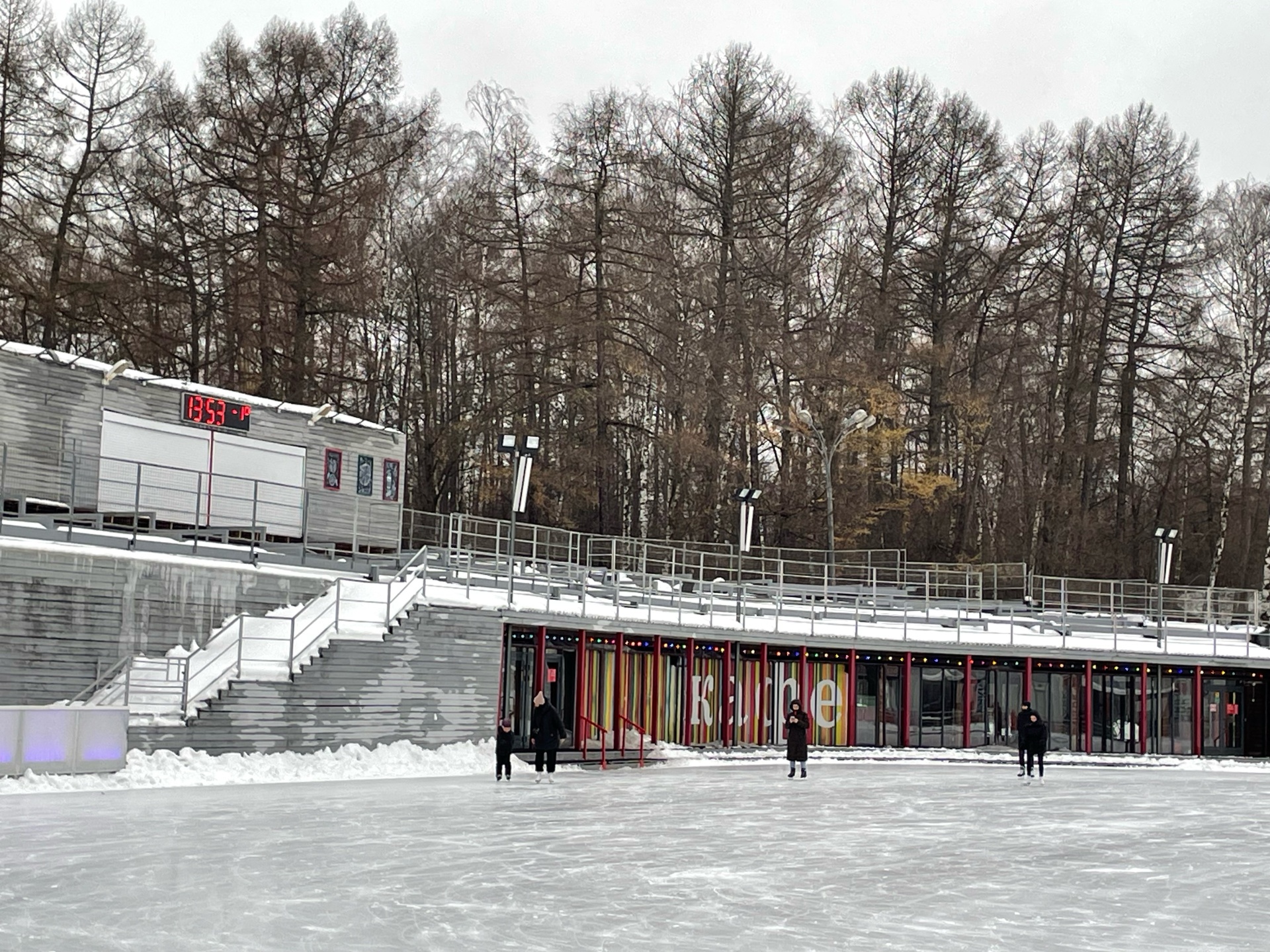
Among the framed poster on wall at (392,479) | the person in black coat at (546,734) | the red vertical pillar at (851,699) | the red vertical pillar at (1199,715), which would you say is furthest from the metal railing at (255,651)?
the red vertical pillar at (1199,715)

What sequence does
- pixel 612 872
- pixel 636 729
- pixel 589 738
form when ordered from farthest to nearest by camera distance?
1. pixel 636 729
2. pixel 589 738
3. pixel 612 872

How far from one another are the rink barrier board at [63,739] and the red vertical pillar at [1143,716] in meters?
26.2

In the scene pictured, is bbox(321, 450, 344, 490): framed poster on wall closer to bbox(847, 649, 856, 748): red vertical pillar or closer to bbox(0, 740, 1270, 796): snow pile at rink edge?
bbox(0, 740, 1270, 796): snow pile at rink edge

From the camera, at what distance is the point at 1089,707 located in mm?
37969

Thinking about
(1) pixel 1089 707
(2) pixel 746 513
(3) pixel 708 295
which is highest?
(3) pixel 708 295

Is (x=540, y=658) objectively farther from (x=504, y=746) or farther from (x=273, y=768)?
(x=273, y=768)

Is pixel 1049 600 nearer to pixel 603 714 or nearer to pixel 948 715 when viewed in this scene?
pixel 948 715

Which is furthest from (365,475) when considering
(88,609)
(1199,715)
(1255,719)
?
(1255,719)

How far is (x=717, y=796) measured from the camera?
22.2 meters

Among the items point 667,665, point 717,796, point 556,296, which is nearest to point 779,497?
point 556,296

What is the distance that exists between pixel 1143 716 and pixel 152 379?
25.2 metres

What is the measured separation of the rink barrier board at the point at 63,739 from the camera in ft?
65.0

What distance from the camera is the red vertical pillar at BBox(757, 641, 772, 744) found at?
34.3 m

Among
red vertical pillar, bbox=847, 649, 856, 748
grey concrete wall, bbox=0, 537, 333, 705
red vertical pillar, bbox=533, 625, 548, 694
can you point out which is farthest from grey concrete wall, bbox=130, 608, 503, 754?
red vertical pillar, bbox=847, 649, 856, 748
